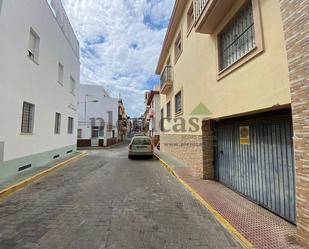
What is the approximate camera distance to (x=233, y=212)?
4.09 m

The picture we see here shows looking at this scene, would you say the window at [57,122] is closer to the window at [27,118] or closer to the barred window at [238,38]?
the window at [27,118]

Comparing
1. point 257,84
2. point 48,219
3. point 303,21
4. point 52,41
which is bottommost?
point 48,219

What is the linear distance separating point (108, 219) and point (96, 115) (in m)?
29.7

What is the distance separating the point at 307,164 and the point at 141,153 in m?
10.6

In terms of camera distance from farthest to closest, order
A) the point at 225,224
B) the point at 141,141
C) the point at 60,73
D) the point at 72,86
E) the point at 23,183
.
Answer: the point at 72,86, the point at 141,141, the point at 60,73, the point at 23,183, the point at 225,224

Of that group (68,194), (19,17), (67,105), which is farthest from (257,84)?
(67,105)

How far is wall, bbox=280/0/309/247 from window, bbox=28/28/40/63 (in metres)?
9.55

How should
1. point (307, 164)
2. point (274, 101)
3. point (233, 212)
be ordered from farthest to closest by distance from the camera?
point (233, 212), point (274, 101), point (307, 164)

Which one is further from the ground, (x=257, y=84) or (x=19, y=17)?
(x=19, y=17)

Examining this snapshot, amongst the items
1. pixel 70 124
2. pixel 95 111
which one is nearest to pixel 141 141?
pixel 70 124

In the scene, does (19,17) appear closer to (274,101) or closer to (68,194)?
(68,194)

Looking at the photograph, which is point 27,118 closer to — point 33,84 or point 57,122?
point 33,84

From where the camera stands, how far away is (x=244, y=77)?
4523 mm

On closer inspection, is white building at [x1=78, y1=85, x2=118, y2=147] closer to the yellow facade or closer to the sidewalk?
the yellow facade
